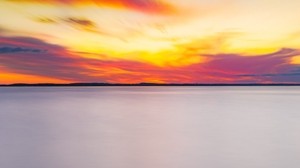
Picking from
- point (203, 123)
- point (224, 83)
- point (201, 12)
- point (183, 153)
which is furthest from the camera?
point (203, 123)

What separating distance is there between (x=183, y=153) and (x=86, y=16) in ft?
2.97

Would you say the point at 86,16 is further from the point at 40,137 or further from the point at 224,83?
the point at 224,83

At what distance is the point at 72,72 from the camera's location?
2021 millimetres

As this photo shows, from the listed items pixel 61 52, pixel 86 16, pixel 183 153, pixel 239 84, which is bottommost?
pixel 183 153

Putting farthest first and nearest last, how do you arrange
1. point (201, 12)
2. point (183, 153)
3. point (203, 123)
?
point (203, 123) → point (201, 12) → point (183, 153)

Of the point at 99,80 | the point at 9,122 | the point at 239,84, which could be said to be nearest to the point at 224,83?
the point at 239,84

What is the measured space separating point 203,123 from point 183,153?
56 cm

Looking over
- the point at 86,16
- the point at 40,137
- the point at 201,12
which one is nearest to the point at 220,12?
the point at 201,12

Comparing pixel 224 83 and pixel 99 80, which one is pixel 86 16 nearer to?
pixel 99 80

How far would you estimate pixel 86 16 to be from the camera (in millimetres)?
1953

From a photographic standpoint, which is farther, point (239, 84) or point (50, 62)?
point (239, 84)

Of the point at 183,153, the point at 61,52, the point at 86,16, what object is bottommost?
the point at 183,153

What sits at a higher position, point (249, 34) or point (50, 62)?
point (249, 34)

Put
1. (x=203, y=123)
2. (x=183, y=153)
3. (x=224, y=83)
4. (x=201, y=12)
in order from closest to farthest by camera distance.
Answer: (x=183, y=153)
(x=201, y=12)
(x=224, y=83)
(x=203, y=123)
